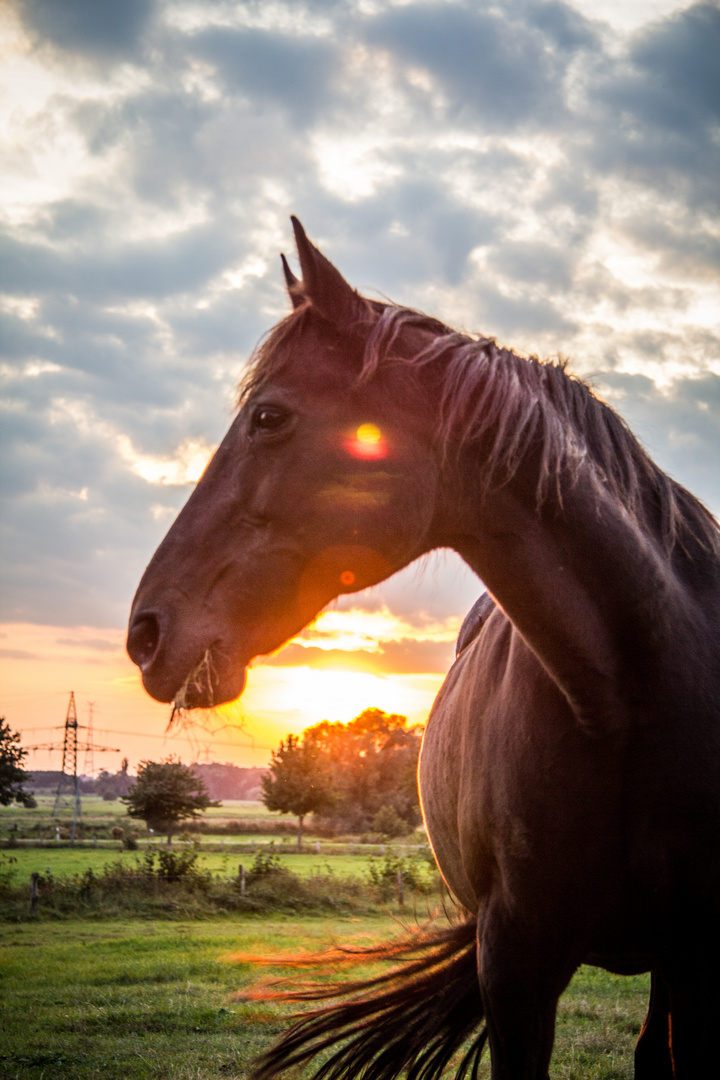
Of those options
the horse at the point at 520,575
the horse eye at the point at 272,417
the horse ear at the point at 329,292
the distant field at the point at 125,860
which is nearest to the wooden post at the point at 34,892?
the distant field at the point at 125,860

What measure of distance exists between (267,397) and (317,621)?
612mm

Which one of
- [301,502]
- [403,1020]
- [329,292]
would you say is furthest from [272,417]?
[403,1020]

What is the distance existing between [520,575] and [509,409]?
427 millimetres

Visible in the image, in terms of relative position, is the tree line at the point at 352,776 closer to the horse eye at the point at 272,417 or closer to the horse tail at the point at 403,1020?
the horse tail at the point at 403,1020

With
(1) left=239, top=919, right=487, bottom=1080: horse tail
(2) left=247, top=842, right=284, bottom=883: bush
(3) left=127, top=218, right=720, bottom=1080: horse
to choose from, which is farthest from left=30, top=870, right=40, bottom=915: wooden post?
(3) left=127, top=218, right=720, bottom=1080: horse

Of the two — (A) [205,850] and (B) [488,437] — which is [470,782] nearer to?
(B) [488,437]

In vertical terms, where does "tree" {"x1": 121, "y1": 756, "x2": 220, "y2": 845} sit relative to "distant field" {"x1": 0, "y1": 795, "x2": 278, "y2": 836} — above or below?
above

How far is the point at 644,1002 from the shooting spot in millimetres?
7992

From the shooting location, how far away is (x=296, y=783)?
148 ft

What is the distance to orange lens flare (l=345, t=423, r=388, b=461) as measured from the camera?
1.81 meters

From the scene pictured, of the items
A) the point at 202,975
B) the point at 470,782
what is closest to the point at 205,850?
the point at 202,975

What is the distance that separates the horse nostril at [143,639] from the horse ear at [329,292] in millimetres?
907

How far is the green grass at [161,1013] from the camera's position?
5043mm

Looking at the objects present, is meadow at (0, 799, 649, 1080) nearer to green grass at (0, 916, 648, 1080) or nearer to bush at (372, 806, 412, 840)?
green grass at (0, 916, 648, 1080)
